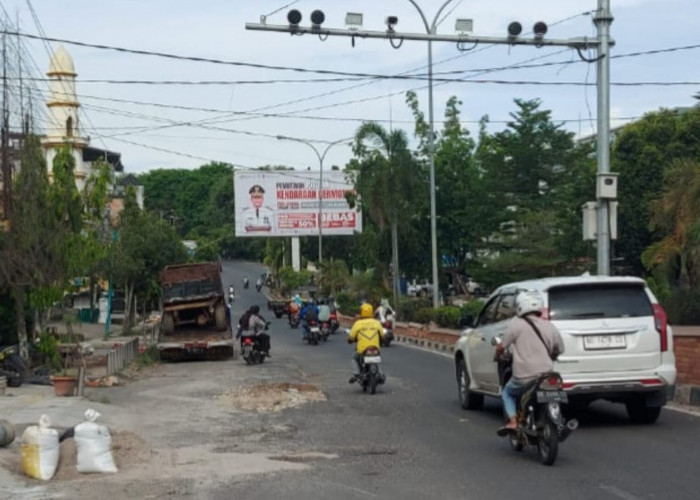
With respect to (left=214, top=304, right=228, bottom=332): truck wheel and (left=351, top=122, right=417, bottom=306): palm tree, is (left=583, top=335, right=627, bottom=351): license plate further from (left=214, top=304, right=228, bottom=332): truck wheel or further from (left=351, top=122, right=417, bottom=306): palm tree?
(left=351, top=122, right=417, bottom=306): palm tree

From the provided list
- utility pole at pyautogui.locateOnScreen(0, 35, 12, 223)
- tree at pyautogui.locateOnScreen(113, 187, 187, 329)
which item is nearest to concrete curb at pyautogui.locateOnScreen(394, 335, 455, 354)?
tree at pyautogui.locateOnScreen(113, 187, 187, 329)

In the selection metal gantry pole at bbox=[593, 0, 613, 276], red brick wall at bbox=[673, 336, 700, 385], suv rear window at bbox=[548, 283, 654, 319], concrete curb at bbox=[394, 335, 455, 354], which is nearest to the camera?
suv rear window at bbox=[548, 283, 654, 319]

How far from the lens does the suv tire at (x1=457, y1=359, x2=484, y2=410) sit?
15227 millimetres

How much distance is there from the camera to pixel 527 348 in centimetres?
1058

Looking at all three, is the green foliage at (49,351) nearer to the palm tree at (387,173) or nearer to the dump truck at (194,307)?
the dump truck at (194,307)

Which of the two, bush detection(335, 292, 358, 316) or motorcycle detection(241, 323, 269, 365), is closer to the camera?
motorcycle detection(241, 323, 269, 365)

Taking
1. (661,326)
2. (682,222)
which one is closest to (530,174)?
(682,222)

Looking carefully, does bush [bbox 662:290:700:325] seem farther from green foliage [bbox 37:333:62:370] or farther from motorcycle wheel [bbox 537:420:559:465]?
motorcycle wheel [bbox 537:420:559:465]

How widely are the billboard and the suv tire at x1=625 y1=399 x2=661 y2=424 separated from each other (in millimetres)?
69634

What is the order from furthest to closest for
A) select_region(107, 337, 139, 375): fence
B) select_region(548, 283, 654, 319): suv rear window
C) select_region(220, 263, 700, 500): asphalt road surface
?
select_region(107, 337, 139, 375): fence
select_region(548, 283, 654, 319): suv rear window
select_region(220, 263, 700, 500): asphalt road surface

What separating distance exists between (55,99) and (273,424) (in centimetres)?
5345

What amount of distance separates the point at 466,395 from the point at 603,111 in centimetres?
700

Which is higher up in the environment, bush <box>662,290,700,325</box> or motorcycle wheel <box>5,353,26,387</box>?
bush <box>662,290,700,325</box>

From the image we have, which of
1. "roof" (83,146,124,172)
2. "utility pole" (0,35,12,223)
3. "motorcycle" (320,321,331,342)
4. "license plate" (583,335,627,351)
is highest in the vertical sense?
"roof" (83,146,124,172)
